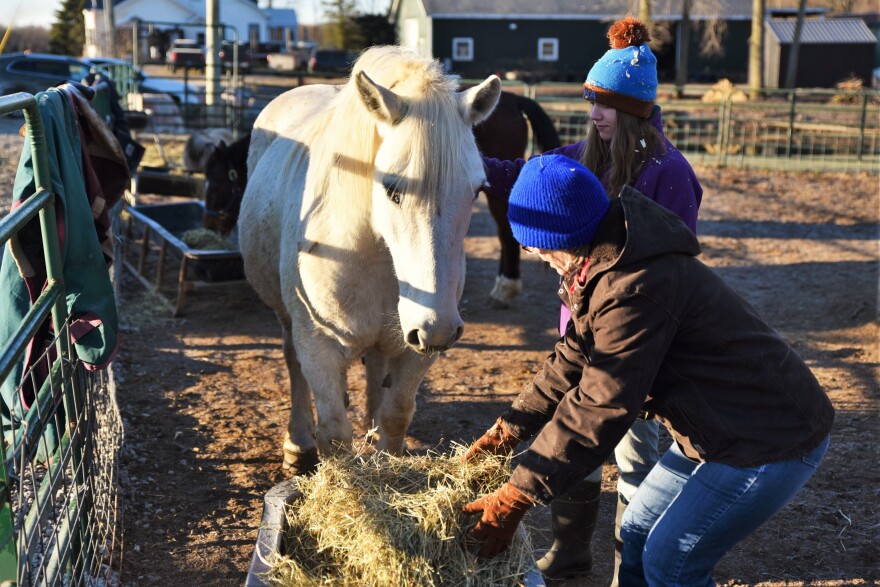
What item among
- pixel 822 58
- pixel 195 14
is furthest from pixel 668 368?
pixel 195 14

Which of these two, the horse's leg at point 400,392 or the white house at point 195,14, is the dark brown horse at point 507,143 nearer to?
the horse's leg at point 400,392

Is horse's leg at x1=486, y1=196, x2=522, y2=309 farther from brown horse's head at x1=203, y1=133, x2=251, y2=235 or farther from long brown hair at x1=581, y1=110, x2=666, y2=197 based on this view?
long brown hair at x1=581, y1=110, x2=666, y2=197

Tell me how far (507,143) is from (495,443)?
5218mm

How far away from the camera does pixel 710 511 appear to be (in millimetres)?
2225

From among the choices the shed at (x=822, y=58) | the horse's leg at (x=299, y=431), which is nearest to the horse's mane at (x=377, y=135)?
the horse's leg at (x=299, y=431)

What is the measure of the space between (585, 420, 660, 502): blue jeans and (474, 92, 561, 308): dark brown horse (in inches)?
164

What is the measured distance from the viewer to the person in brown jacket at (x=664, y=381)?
6.84 ft

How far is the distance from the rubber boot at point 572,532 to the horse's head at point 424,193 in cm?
95

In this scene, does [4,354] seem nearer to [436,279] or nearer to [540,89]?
[436,279]

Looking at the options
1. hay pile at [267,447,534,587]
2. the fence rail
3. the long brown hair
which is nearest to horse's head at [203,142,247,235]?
the long brown hair

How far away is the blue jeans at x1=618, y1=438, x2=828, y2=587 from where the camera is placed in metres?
2.20

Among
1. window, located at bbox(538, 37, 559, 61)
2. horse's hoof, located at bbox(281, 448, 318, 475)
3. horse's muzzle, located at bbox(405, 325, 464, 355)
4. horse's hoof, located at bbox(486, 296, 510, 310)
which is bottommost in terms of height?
horse's hoof, located at bbox(281, 448, 318, 475)

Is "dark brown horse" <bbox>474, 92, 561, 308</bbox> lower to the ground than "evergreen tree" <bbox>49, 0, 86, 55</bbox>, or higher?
lower

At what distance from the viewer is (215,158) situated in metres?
7.43
